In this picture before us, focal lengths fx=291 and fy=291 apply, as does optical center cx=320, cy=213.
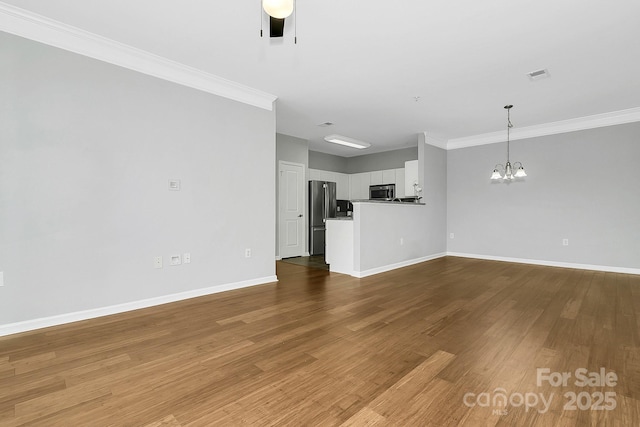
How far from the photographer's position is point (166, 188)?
334 centimetres

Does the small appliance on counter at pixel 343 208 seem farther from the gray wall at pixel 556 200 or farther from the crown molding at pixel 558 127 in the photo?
the crown molding at pixel 558 127

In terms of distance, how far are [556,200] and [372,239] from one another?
3.83 m

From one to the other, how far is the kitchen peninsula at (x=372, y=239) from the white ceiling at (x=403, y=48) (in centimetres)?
177

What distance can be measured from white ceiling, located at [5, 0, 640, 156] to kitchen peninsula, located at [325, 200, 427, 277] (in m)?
1.77

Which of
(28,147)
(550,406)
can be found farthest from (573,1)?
(28,147)

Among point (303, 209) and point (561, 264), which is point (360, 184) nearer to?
point (303, 209)

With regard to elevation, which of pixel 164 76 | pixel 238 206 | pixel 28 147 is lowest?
pixel 238 206

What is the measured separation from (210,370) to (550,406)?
6.65 ft

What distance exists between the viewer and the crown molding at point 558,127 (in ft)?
16.2

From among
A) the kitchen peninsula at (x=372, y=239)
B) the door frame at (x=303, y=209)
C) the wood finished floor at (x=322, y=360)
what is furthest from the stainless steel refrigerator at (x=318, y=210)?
the wood finished floor at (x=322, y=360)

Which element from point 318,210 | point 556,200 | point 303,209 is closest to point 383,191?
point 318,210

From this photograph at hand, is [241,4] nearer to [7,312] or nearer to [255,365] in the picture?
[255,365]

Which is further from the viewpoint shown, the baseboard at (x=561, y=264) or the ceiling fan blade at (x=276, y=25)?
the baseboard at (x=561, y=264)

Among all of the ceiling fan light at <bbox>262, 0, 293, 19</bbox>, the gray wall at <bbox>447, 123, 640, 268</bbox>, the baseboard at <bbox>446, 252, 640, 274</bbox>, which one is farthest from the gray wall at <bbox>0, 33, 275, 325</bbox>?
the baseboard at <bbox>446, 252, 640, 274</bbox>
